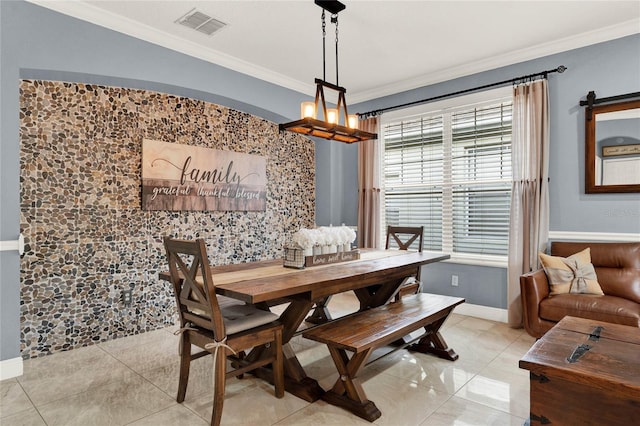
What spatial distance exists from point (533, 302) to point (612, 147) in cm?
166

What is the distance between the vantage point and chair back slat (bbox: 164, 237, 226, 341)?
2008mm

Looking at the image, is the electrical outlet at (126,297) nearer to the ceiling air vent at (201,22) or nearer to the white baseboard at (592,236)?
the ceiling air vent at (201,22)

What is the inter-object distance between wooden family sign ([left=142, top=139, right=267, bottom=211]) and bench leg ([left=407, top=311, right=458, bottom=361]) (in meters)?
2.57

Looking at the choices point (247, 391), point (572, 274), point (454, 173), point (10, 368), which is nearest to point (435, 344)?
point (572, 274)

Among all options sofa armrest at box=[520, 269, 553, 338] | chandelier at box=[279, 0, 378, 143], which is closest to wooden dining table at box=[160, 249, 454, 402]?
sofa armrest at box=[520, 269, 553, 338]

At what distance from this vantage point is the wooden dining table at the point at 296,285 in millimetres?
2105

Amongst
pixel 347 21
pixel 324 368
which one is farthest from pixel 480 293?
pixel 347 21

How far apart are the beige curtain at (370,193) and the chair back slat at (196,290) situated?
10.4 feet

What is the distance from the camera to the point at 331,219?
5684 millimetres

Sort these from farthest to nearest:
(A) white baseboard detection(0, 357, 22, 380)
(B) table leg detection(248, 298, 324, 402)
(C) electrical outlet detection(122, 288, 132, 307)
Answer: (C) electrical outlet detection(122, 288, 132, 307), (A) white baseboard detection(0, 357, 22, 380), (B) table leg detection(248, 298, 324, 402)

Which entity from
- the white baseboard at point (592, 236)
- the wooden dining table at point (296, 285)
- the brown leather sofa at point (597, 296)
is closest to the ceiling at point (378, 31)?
the white baseboard at point (592, 236)

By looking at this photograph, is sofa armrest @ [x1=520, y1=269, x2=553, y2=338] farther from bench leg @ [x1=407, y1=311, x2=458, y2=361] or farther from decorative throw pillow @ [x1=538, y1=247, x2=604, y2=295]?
bench leg @ [x1=407, y1=311, x2=458, y2=361]

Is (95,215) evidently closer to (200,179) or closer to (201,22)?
(200,179)

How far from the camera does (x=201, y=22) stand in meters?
3.35
